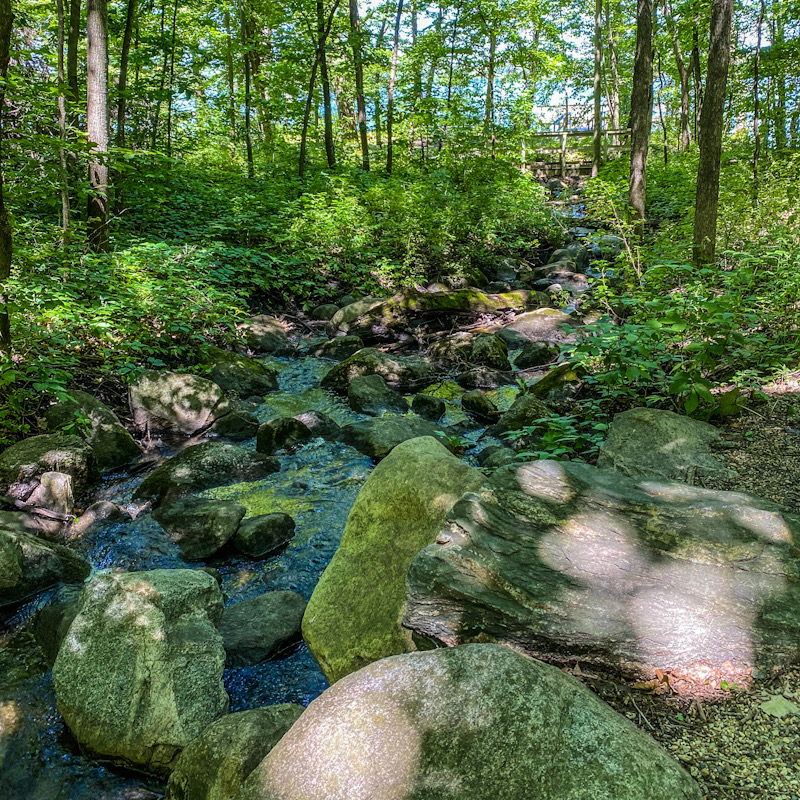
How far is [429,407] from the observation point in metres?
7.24

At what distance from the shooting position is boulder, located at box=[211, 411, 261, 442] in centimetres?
663

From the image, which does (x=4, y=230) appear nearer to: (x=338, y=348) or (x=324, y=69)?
(x=338, y=348)

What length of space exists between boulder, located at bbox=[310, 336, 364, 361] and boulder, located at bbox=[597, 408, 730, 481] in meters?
5.82

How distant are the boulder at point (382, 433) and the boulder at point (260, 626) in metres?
2.45

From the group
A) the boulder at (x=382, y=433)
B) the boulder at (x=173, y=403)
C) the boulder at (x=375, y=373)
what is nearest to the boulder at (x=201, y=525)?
the boulder at (x=382, y=433)

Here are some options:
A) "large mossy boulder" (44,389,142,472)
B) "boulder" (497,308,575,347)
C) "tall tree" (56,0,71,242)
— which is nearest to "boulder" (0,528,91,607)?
"large mossy boulder" (44,389,142,472)

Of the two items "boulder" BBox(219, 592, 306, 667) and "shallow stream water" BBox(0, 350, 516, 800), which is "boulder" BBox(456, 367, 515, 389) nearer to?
"shallow stream water" BBox(0, 350, 516, 800)

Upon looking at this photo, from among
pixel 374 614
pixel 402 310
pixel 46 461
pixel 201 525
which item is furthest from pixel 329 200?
pixel 374 614

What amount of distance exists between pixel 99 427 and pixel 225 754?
448cm

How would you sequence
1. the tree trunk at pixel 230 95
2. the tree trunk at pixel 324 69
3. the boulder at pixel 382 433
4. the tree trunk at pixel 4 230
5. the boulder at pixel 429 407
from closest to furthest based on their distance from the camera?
the tree trunk at pixel 4 230 < the boulder at pixel 382 433 < the boulder at pixel 429 407 < the tree trunk at pixel 324 69 < the tree trunk at pixel 230 95

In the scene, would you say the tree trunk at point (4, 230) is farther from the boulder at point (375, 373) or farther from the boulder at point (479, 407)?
the boulder at point (479, 407)

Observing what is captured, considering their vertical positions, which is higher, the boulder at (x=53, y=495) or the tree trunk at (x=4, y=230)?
the tree trunk at (x=4, y=230)

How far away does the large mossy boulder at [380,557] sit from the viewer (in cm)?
296

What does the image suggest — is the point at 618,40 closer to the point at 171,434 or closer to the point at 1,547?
the point at 171,434
